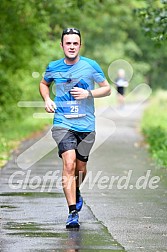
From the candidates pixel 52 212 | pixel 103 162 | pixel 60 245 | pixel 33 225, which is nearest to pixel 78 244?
pixel 60 245

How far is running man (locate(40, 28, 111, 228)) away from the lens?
362 inches

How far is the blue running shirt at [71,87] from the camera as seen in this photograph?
923 cm

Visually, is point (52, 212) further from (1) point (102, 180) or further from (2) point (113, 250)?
(1) point (102, 180)

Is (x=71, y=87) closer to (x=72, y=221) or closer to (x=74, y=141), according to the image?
(x=74, y=141)

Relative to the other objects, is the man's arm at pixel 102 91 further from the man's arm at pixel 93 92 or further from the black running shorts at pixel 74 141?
the black running shorts at pixel 74 141

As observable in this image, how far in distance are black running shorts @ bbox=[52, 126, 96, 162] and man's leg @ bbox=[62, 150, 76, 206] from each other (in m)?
0.07

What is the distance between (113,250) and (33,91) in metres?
22.1

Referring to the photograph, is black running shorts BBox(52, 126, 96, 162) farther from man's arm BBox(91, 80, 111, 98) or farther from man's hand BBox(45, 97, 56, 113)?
man's arm BBox(91, 80, 111, 98)

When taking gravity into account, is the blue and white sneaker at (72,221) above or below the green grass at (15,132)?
above

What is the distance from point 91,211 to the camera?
34.2 ft

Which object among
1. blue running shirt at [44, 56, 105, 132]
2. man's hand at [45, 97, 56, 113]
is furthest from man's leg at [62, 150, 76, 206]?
man's hand at [45, 97, 56, 113]

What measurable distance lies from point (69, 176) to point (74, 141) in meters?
0.38

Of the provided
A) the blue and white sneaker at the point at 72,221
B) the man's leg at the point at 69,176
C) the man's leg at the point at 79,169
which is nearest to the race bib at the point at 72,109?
the man's leg at the point at 69,176

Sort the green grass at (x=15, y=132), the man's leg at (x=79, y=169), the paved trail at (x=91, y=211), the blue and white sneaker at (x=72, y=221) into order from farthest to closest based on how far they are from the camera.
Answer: the green grass at (x=15, y=132)
the man's leg at (x=79, y=169)
the blue and white sneaker at (x=72, y=221)
the paved trail at (x=91, y=211)
